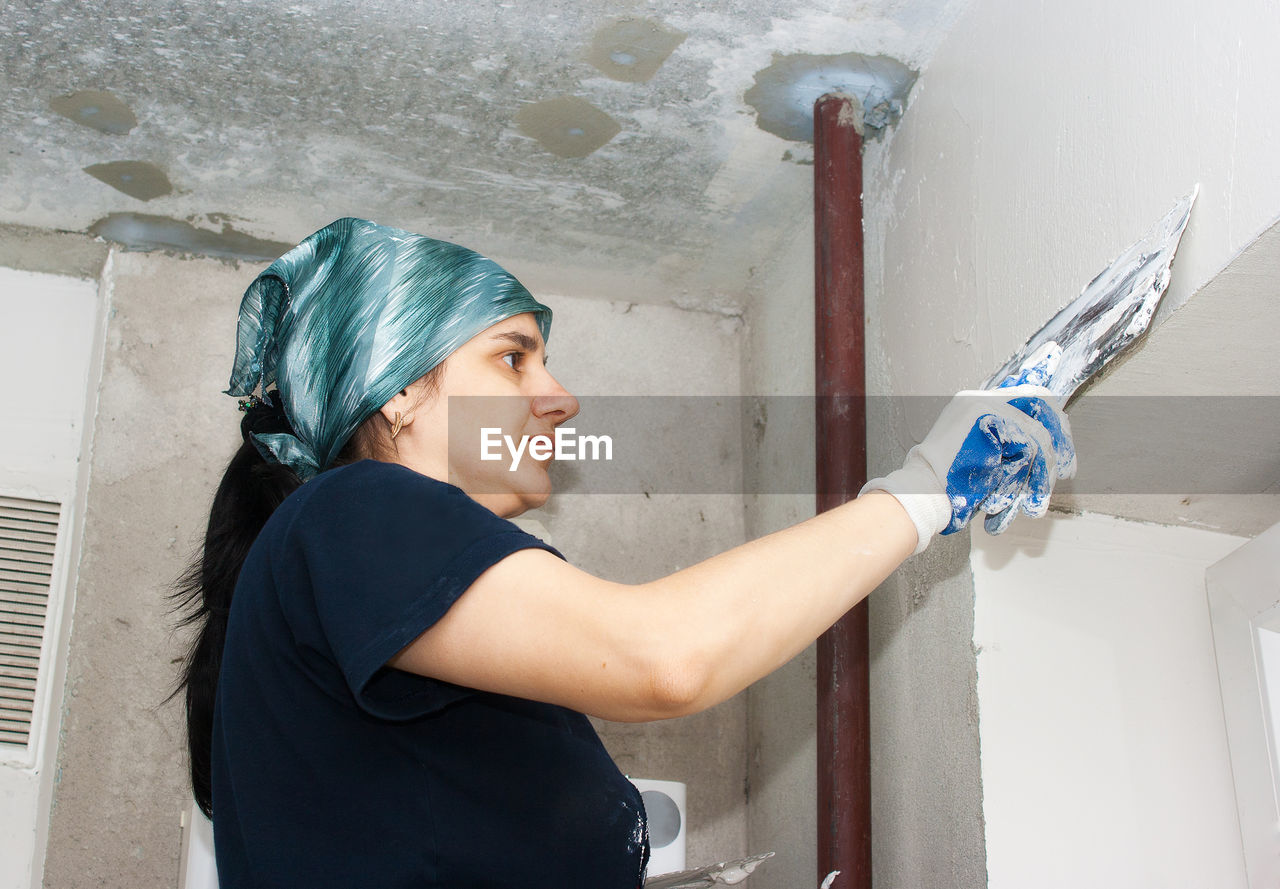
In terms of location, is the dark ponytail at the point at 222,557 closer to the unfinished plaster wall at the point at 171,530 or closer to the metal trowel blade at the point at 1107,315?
the unfinished plaster wall at the point at 171,530

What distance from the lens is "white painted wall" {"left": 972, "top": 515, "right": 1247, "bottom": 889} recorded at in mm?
1312

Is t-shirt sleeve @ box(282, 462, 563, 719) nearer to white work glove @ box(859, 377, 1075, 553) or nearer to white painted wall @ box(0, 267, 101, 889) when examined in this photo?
white work glove @ box(859, 377, 1075, 553)

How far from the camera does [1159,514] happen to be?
58.1 inches

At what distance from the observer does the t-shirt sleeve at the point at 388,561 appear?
813mm

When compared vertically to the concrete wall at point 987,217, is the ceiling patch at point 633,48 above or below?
above

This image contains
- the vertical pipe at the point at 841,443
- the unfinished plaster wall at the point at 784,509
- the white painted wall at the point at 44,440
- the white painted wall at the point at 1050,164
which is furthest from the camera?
the white painted wall at the point at 44,440

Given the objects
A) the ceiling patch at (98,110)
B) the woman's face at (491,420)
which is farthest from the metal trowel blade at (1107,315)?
the ceiling patch at (98,110)

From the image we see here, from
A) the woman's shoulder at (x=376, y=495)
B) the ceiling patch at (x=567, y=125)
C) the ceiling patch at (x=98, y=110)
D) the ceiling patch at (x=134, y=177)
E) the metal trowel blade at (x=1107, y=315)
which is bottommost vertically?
the woman's shoulder at (x=376, y=495)

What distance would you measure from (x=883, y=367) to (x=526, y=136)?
29.0 inches

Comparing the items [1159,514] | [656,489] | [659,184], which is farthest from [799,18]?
[656,489]

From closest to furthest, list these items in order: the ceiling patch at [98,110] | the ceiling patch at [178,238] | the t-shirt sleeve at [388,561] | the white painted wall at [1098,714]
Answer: the t-shirt sleeve at [388,561]
the white painted wall at [1098,714]
the ceiling patch at [98,110]
the ceiling patch at [178,238]

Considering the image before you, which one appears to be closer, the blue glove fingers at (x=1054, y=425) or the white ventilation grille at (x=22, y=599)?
the blue glove fingers at (x=1054, y=425)

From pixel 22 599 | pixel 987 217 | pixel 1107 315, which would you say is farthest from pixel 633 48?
pixel 22 599

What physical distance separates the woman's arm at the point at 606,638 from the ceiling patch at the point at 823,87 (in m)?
1.05
